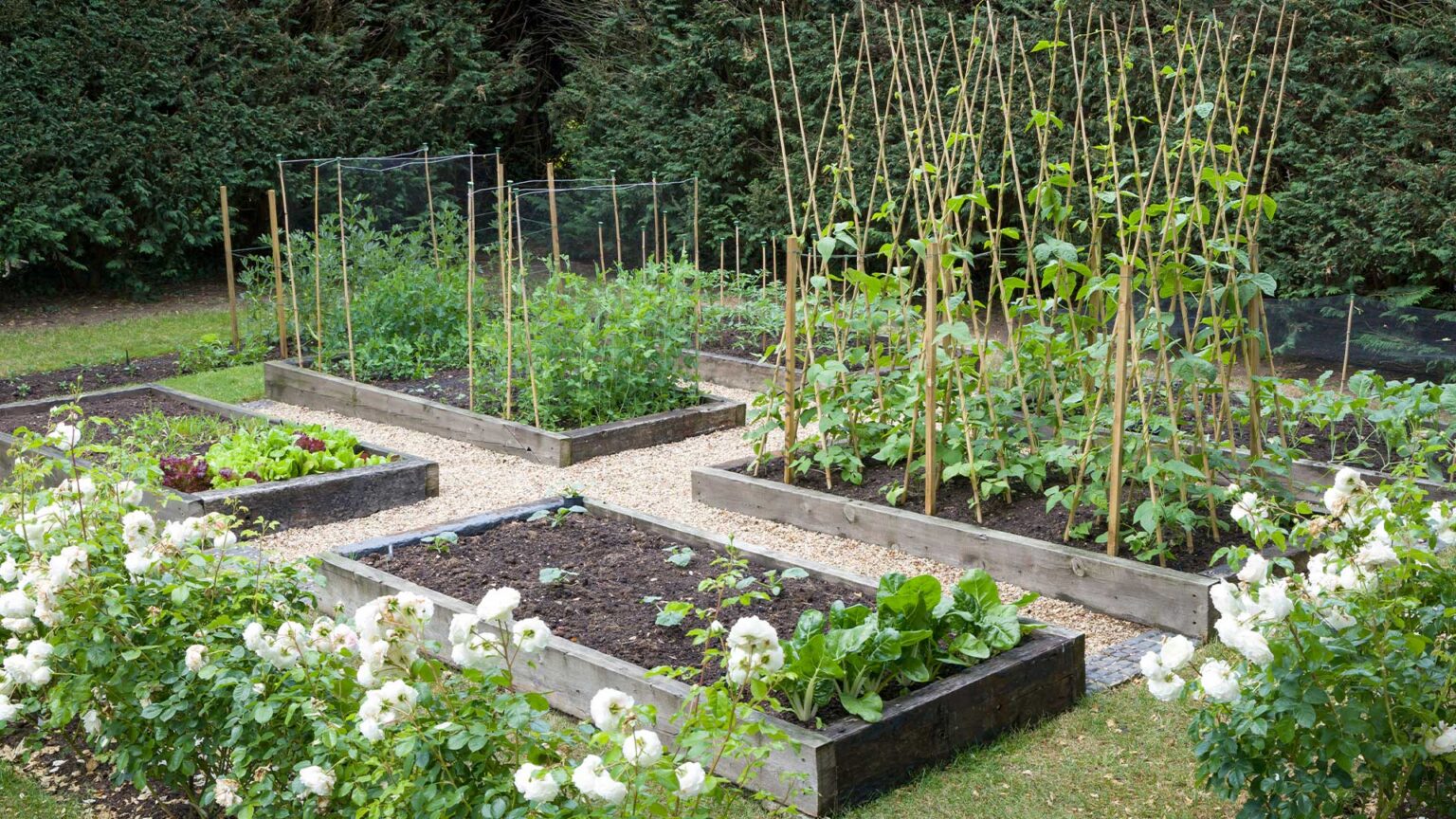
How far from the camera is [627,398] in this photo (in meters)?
7.01

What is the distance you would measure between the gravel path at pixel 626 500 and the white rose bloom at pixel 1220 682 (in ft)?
5.45

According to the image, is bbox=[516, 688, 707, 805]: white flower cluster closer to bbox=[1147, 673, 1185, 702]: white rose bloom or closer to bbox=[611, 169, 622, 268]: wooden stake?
bbox=[1147, 673, 1185, 702]: white rose bloom

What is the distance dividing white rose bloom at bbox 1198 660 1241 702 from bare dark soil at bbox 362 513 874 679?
146 cm

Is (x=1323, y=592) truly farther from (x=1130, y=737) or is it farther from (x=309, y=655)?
(x=309, y=655)

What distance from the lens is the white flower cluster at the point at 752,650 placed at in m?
2.26

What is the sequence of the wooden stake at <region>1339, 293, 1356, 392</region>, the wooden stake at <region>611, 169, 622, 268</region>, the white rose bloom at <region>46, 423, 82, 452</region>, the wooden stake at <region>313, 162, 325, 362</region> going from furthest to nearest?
the wooden stake at <region>611, 169, 622, 268</region> < the wooden stake at <region>313, 162, 325, 362</region> < the wooden stake at <region>1339, 293, 1356, 392</region> < the white rose bloom at <region>46, 423, 82, 452</region>

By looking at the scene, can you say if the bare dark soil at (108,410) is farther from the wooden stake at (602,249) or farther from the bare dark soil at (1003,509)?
the bare dark soil at (1003,509)

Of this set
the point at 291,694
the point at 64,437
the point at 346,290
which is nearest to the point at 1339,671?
the point at 291,694

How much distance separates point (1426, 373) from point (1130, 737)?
17.3 feet

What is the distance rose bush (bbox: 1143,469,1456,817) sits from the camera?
242cm

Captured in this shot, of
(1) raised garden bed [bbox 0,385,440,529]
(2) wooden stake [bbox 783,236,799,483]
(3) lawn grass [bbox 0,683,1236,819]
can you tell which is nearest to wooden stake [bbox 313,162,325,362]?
(1) raised garden bed [bbox 0,385,440,529]

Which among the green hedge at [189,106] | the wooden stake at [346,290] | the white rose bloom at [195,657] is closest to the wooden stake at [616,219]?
the wooden stake at [346,290]

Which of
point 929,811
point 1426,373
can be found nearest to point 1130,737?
point 929,811

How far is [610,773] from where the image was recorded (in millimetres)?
2211
